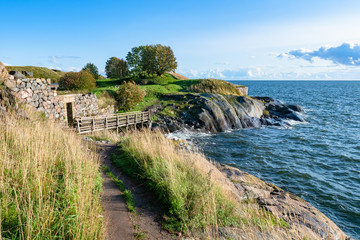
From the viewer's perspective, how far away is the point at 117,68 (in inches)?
2144

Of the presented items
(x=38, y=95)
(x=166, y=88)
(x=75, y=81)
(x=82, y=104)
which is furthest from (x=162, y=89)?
(x=38, y=95)

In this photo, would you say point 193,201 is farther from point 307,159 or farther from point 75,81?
point 75,81

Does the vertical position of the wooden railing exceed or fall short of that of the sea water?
it exceeds it

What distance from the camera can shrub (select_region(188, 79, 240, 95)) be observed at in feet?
126

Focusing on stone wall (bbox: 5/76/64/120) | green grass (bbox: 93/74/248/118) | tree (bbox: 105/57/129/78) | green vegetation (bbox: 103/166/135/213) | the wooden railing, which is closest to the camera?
green vegetation (bbox: 103/166/135/213)

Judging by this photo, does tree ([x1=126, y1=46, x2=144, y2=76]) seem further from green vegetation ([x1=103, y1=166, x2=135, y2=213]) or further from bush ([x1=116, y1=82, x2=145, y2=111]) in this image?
green vegetation ([x1=103, y1=166, x2=135, y2=213])

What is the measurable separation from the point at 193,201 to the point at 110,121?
689 inches

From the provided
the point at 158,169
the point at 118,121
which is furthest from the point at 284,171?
the point at 118,121

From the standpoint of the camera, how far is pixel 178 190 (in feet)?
20.1

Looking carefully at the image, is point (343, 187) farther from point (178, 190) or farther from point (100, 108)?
point (100, 108)

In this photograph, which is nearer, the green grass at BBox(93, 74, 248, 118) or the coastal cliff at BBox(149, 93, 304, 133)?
the coastal cliff at BBox(149, 93, 304, 133)

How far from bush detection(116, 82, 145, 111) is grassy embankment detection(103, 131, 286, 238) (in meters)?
20.2

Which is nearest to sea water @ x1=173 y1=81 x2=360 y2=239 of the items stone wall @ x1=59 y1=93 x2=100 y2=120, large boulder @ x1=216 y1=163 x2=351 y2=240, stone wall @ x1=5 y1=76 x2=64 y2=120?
large boulder @ x1=216 y1=163 x2=351 y2=240

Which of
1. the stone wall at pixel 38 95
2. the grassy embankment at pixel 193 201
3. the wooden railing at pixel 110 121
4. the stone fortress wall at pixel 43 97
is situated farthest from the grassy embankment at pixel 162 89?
the grassy embankment at pixel 193 201
